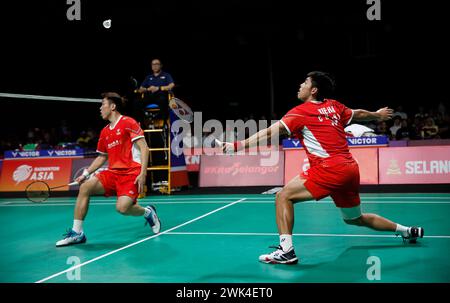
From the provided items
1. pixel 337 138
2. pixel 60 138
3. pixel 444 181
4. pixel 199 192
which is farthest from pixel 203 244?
pixel 60 138

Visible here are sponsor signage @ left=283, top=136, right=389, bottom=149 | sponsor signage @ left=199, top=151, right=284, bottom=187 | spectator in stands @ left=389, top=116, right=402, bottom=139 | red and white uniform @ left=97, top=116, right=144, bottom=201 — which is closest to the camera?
red and white uniform @ left=97, top=116, right=144, bottom=201

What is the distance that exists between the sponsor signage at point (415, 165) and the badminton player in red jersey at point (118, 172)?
6367 millimetres

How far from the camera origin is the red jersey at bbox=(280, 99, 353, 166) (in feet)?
14.4

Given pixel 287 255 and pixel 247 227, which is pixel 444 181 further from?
pixel 287 255

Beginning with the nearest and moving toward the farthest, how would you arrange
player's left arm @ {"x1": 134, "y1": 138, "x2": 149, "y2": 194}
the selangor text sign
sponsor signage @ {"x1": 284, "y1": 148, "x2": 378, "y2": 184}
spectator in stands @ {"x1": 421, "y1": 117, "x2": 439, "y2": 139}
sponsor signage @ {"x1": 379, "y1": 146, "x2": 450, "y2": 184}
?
player's left arm @ {"x1": 134, "y1": 138, "x2": 149, "y2": 194} < sponsor signage @ {"x1": 379, "y1": 146, "x2": 450, "y2": 184} < sponsor signage @ {"x1": 284, "y1": 148, "x2": 378, "y2": 184} < the selangor text sign < spectator in stands @ {"x1": 421, "y1": 117, "x2": 439, "y2": 139}

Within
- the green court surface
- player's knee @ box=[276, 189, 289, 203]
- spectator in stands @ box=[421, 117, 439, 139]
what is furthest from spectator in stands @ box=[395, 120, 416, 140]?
player's knee @ box=[276, 189, 289, 203]

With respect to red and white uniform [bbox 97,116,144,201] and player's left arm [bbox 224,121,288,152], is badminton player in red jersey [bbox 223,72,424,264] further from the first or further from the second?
red and white uniform [bbox 97,116,144,201]

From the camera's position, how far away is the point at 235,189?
10.9 m

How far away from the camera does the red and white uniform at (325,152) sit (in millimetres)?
4316

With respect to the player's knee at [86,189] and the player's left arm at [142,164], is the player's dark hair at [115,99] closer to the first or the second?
the player's left arm at [142,164]

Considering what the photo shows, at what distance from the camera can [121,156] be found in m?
5.82

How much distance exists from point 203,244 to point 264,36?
1471 centimetres

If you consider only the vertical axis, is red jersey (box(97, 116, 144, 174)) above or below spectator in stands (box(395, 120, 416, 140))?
below

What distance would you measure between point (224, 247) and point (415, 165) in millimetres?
6615
